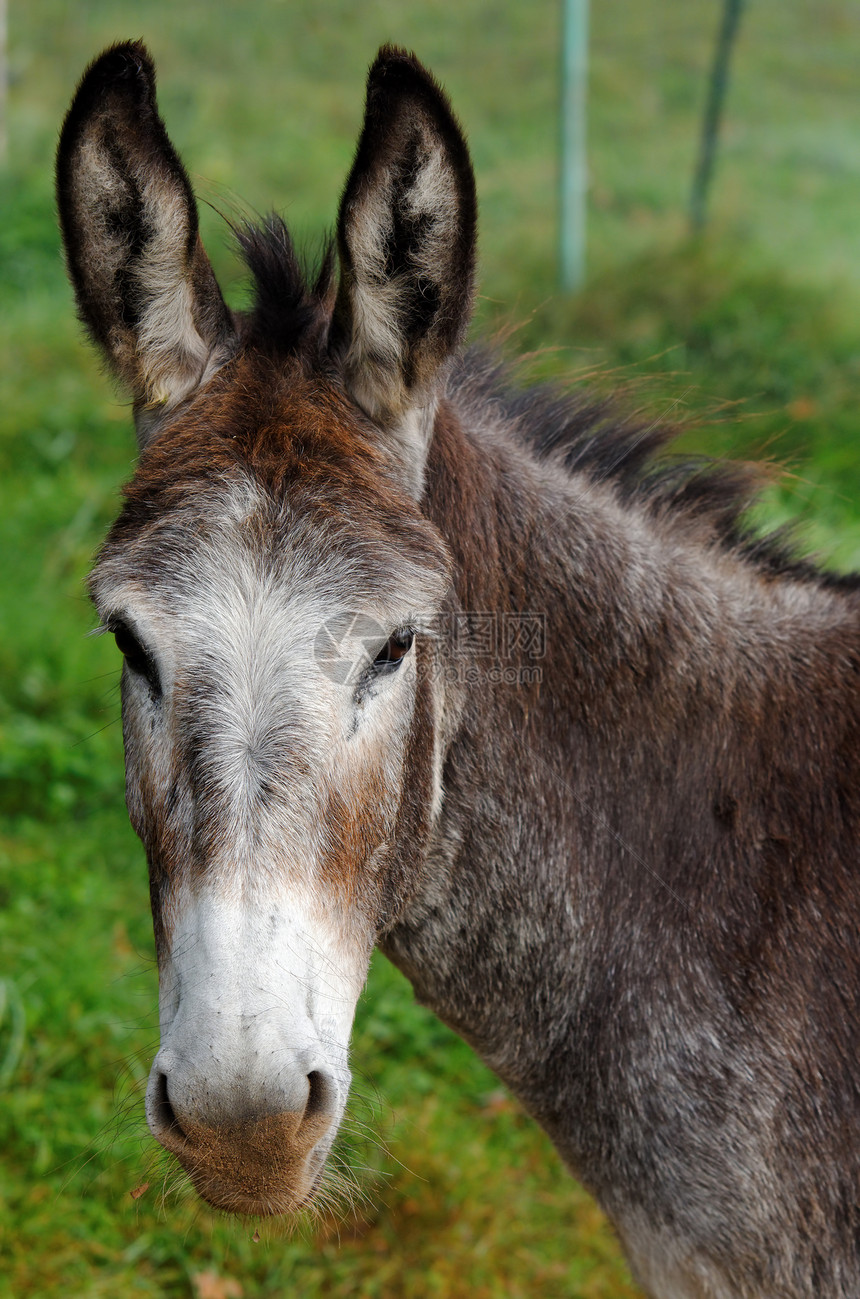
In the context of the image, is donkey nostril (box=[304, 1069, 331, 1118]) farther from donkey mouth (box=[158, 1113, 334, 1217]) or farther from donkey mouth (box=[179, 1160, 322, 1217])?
donkey mouth (box=[179, 1160, 322, 1217])

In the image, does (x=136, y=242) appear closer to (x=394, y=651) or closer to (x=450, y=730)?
(x=394, y=651)

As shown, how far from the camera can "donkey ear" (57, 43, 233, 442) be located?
221 cm

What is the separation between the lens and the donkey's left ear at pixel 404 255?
2.14m

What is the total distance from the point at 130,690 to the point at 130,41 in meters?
1.31

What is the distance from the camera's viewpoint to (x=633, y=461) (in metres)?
2.81

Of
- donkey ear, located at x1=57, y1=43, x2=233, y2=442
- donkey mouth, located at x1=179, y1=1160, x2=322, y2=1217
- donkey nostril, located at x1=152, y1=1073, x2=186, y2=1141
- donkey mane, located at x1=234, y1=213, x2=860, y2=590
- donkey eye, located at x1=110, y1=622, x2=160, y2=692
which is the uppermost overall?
donkey ear, located at x1=57, y1=43, x2=233, y2=442

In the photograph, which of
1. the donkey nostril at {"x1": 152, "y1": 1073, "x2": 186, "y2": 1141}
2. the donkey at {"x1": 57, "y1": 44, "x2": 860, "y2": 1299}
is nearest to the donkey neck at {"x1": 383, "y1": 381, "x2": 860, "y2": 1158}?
the donkey at {"x1": 57, "y1": 44, "x2": 860, "y2": 1299}

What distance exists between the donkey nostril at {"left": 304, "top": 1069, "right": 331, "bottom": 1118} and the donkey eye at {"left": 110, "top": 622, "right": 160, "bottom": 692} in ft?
2.64

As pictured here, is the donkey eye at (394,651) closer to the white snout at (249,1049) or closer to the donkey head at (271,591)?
the donkey head at (271,591)

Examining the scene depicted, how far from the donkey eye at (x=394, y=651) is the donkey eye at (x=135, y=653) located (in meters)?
0.45

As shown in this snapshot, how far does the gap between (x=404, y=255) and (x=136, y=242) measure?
61 centimetres

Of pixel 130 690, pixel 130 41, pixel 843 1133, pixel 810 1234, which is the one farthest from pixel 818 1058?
pixel 130 41

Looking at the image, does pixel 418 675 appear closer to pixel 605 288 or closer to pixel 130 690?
pixel 130 690

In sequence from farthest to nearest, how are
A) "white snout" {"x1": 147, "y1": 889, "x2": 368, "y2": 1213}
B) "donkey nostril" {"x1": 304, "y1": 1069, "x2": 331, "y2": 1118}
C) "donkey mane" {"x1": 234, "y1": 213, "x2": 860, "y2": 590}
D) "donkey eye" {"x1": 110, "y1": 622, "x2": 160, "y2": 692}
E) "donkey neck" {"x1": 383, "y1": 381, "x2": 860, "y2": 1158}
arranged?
"donkey mane" {"x1": 234, "y1": 213, "x2": 860, "y2": 590} < "donkey neck" {"x1": 383, "y1": 381, "x2": 860, "y2": 1158} < "donkey eye" {"x1": 110, "y1": 622, "x2": 160, "y2": 692} < "donkey nostril" {"x1": 304, "y1": 1069, "x2": 331, "y2": 1118} < "white snout" {"x1": 147, "y1": 889, "x2": 368, "y2": 1213}
